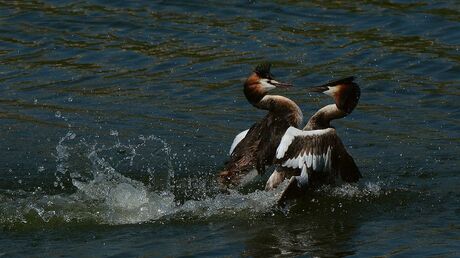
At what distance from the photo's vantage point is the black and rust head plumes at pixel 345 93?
1023cm

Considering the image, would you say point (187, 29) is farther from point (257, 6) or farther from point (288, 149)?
point (288, 149)

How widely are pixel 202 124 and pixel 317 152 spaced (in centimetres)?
338

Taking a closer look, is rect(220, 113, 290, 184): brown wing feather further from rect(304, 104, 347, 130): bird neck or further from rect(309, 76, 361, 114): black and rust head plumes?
rect(309, 76, 361, 114): black and rust head plumes

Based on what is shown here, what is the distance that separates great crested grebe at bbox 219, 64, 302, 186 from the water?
0.93ft

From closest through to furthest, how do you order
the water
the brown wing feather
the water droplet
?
1. the water
2. the brown wing feather
3. the water droplet

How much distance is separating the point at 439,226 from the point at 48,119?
5.63 m

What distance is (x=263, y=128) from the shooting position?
430 inches

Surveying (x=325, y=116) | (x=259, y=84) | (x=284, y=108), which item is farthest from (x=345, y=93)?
(x=259, y=84)

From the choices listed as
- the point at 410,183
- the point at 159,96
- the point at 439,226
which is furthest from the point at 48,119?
the point at 439,226

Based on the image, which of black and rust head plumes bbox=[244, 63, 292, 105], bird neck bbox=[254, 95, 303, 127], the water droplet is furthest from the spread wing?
the water droplet

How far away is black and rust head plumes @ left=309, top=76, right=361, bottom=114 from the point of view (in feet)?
33.6

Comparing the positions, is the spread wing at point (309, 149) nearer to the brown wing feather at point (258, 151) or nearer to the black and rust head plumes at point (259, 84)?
the brown wing feather at point (258, 151)

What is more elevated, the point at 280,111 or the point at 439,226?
the point at 280,111

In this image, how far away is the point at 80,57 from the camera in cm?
1644
